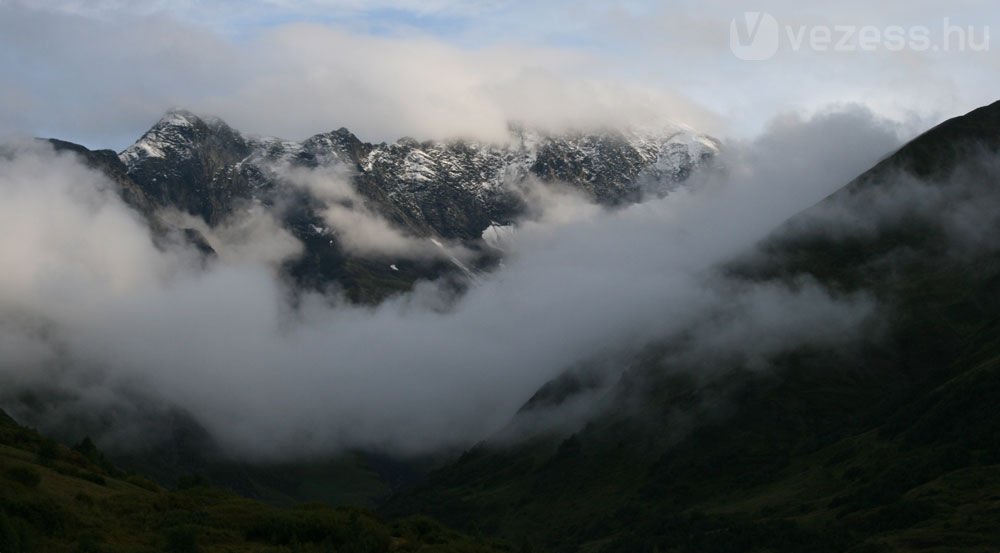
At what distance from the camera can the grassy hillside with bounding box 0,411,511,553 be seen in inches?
3423

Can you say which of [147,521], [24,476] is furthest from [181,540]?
[24,476]

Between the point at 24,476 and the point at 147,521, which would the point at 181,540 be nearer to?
the point at 147,521

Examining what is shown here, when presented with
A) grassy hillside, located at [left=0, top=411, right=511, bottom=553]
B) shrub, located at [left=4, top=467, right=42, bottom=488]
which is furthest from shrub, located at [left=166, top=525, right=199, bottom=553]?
shrub, located at [left=4, top=467, right=42, bottom=488]

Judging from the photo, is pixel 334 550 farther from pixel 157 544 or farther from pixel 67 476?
pixel 67 476

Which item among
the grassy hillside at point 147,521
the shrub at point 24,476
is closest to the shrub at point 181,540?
the grassy hillside at point 147,521

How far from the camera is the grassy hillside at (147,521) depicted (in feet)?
285

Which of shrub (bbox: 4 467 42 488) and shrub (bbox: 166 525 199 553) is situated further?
shrub (bbox: 4 467 42 488)

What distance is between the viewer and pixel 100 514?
95.8 meters

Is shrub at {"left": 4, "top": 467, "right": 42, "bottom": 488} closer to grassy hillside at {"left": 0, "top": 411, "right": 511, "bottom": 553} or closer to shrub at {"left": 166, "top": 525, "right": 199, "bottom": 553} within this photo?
grassy hillside at {"left": 0, "top": 411, "right": 511, "bottom": 553}

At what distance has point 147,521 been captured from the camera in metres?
99.3

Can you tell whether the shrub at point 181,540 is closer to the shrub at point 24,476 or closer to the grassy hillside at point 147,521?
the grassy hillside at point 147,521

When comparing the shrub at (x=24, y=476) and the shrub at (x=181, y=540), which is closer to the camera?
the shrub at (x=181, y=540)

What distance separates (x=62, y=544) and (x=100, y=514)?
9.77 m

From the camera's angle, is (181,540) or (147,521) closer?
(181,540)
